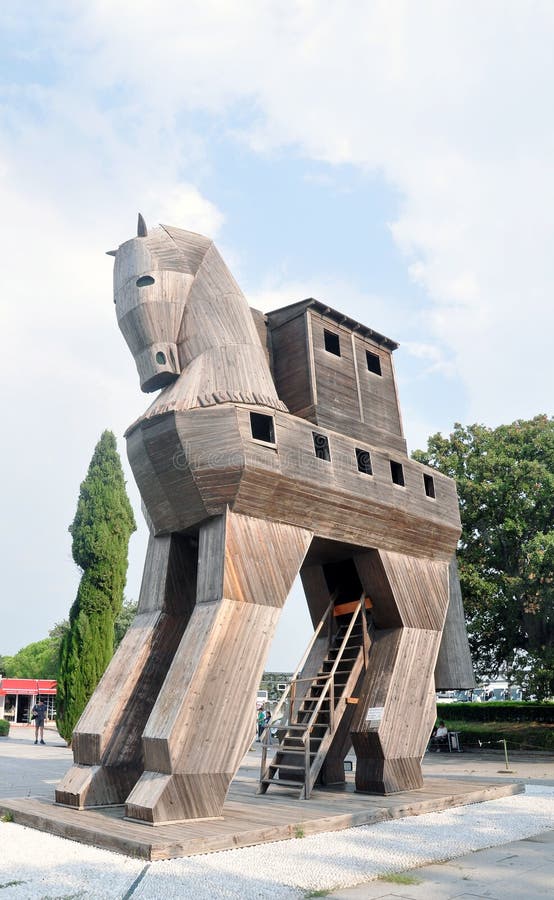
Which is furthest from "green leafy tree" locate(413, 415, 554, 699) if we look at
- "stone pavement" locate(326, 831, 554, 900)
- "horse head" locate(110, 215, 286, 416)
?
"stone pavement" locate(326, 831, 554, 900)

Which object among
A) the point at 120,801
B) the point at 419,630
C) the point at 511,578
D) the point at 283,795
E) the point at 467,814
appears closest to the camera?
the point at 120,801

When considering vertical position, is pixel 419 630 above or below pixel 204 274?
below

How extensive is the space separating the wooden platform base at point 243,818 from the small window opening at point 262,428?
5.28 metres

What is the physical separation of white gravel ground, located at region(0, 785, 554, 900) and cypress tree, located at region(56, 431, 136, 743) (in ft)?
49.3

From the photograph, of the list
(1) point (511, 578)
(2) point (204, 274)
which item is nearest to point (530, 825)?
(2) point (204, 274)

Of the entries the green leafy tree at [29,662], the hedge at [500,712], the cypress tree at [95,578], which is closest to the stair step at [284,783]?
the cypress tree at [95,578]

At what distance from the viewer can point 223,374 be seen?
11.0 metres

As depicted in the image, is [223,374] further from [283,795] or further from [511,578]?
[511,578]

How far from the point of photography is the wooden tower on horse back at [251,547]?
30.9 feet

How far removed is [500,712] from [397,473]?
1832 centimetres

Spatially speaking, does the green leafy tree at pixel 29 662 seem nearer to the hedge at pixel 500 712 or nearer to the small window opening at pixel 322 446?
the hedge at pixel 500 712

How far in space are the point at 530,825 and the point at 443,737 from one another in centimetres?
1629

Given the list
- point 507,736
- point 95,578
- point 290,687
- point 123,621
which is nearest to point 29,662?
point 123,621

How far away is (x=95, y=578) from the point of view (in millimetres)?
24875
